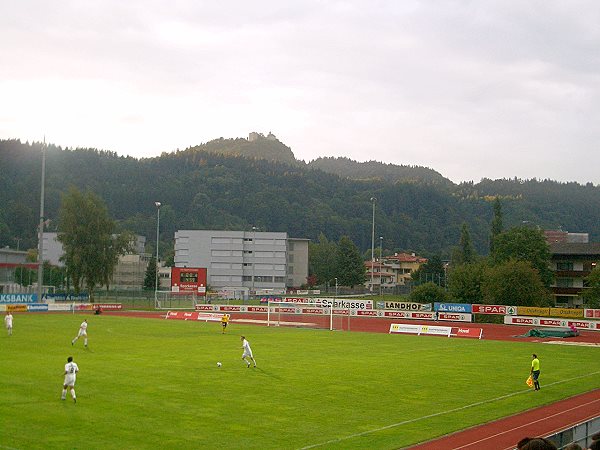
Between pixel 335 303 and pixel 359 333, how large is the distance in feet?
90.7

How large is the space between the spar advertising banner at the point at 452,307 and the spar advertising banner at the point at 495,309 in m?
0.97

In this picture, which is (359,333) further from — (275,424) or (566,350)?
(275,424)

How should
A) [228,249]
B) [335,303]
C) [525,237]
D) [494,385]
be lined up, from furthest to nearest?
[228,249], [525,237], [335,303], [494,385]

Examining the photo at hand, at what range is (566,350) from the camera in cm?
5759

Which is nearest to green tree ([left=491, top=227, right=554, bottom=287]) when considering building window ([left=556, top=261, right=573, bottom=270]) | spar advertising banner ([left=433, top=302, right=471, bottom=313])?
building window ([left=556, top=261, right=573, bottom=270])

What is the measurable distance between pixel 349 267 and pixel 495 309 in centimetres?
8792

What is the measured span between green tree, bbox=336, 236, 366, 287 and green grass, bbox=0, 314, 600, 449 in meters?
111

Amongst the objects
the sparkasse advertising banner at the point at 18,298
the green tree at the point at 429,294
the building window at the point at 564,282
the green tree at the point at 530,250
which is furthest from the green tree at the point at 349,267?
the sparkasse advertising banner at the point at 18,298

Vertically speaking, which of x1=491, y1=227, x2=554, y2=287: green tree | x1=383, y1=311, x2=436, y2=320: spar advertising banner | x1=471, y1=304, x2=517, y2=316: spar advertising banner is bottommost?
x1=383, y1=311, x2=436, y2=320: spar advertising banner

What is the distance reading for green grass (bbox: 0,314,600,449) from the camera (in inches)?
917

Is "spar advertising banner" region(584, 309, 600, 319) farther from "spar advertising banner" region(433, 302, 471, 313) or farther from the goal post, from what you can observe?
the goal post

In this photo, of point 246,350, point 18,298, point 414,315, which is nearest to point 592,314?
point 414,315

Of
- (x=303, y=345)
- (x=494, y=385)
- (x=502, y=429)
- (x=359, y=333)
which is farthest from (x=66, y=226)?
(x=502, y=429)

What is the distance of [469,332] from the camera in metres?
69.1
